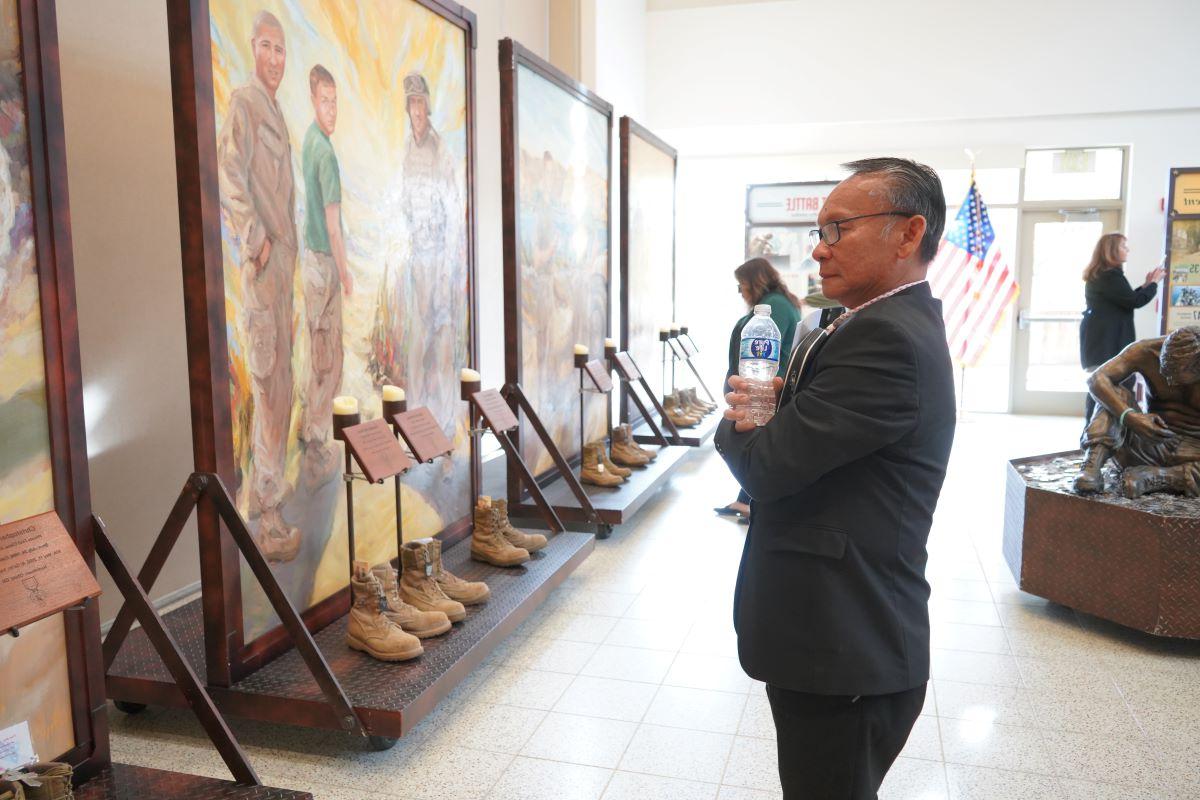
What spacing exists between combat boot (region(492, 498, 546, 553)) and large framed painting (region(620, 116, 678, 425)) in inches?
117

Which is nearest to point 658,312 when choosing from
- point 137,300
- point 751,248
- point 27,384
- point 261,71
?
point 751,248

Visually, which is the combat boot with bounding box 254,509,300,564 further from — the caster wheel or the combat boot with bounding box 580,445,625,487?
the combat boot with bounding box 580,445,625,487

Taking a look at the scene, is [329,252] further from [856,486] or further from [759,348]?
[856,486]

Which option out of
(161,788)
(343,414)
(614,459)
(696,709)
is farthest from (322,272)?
(614,459)

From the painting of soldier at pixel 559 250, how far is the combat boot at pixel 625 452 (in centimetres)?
28

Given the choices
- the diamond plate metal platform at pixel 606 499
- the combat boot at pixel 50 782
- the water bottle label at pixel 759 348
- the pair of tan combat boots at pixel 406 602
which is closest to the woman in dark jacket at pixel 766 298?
the diamond plate metal platform at pixel 606 499

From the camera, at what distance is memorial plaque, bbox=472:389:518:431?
458 cm

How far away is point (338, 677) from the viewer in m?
3.19

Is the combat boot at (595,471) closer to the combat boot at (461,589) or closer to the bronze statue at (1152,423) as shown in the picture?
the combat boot at (461,589)

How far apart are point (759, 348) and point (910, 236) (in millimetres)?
474

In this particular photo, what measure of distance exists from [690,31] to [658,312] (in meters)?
4.17

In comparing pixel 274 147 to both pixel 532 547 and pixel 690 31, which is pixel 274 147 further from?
pixel 690 31

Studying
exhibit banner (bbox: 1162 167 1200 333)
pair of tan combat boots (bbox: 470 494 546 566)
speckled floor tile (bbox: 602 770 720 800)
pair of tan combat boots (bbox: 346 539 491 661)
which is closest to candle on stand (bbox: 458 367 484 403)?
pair of tan combat boots (bbox: 470 494 546 566)

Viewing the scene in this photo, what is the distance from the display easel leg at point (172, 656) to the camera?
2541 millimetres
